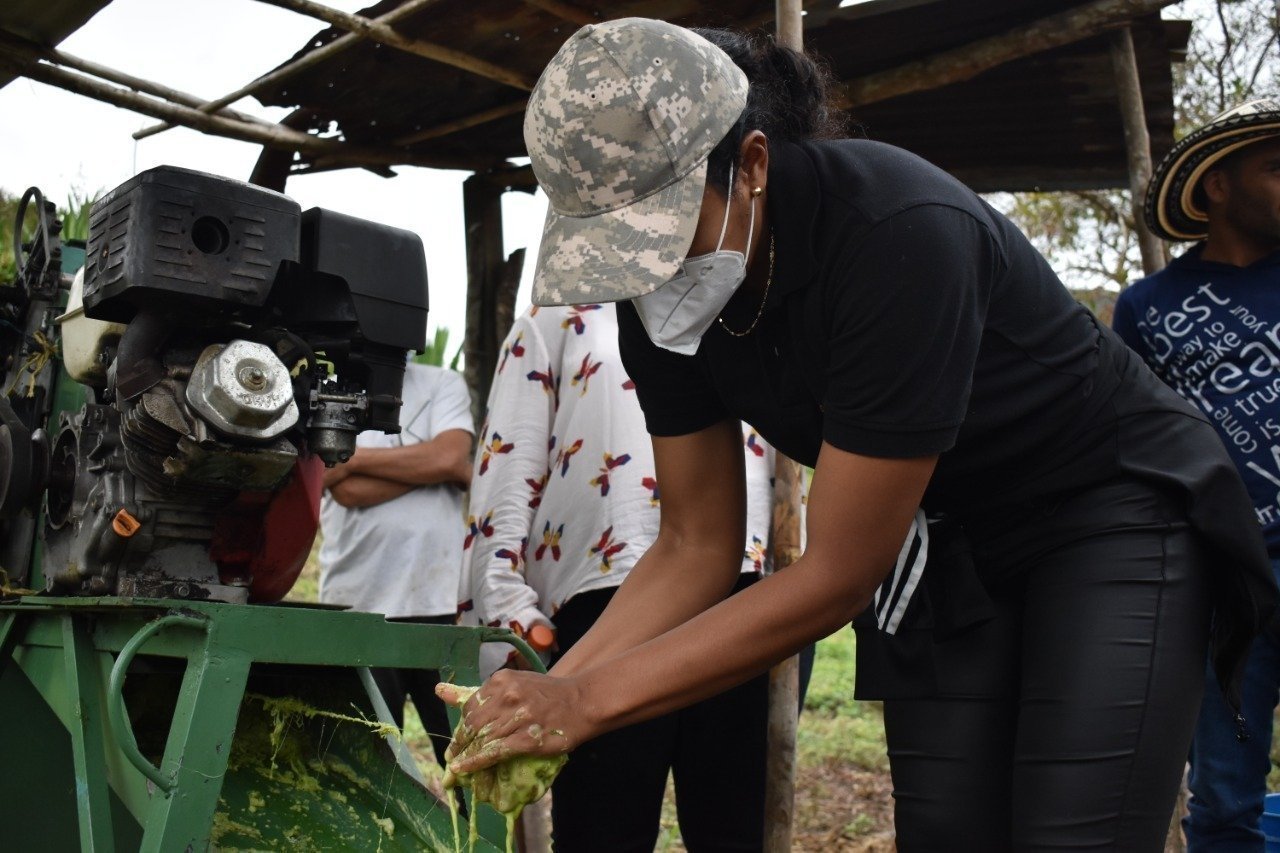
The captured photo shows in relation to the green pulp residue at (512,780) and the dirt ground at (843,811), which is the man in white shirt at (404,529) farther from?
the green pulp residue at (512,780)

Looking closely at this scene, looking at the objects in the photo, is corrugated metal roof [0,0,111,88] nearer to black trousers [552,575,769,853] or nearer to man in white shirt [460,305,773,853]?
man in white shirt [460,305,773,853]

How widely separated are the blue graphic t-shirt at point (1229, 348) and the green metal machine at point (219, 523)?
184 centimetres

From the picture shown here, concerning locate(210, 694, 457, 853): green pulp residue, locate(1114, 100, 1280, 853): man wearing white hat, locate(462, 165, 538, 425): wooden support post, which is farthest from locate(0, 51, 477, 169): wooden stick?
locate(1114, 100, 1280, 853): man wearing white hat

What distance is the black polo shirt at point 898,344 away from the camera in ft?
5.12

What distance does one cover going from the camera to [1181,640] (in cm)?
174

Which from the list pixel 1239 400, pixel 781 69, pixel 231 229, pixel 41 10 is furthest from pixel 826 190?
pixel 41 10

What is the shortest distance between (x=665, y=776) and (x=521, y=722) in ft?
4.80

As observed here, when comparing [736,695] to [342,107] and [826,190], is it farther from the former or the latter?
[342,107]

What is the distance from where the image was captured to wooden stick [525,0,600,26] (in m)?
3.46

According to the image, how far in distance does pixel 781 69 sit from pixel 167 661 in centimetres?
144

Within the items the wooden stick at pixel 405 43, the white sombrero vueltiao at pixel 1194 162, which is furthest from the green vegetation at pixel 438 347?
the white sombrero vueltiao at pixel 1194 162

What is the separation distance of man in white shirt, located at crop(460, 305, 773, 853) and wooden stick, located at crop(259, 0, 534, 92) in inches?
41.4

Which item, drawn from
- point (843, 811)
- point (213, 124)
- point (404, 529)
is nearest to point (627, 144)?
point (404, 529)

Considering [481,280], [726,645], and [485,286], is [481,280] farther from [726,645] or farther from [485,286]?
[726,645]
